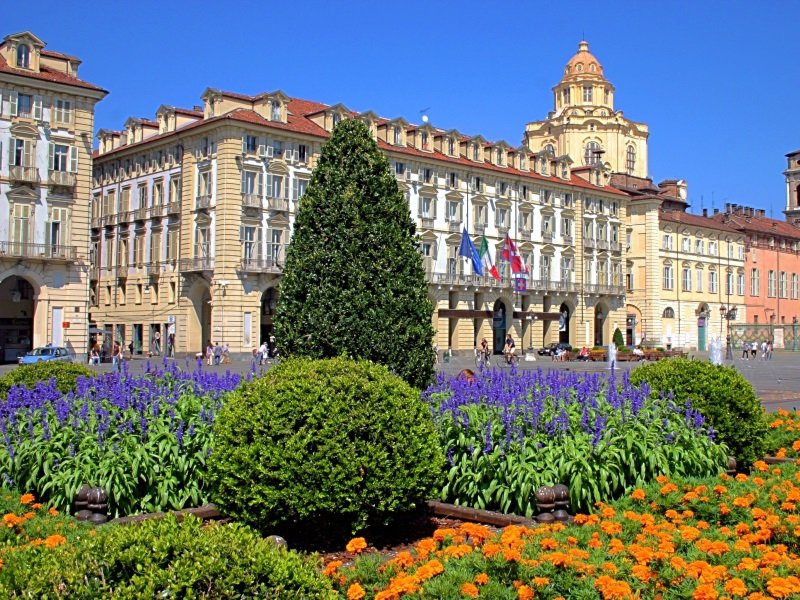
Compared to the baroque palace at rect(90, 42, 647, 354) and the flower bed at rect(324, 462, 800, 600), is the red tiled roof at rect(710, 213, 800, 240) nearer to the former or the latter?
the baroque palace at rect(90, 42, 647, 354)

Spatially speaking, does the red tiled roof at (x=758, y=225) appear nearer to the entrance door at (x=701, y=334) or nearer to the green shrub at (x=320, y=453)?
the entrance door at (x=701, y=334)

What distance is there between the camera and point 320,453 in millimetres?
6895

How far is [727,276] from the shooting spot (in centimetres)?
8500

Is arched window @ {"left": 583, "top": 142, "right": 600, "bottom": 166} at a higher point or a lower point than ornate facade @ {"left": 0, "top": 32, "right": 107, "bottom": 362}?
higher

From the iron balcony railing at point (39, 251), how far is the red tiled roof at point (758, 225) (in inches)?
2522

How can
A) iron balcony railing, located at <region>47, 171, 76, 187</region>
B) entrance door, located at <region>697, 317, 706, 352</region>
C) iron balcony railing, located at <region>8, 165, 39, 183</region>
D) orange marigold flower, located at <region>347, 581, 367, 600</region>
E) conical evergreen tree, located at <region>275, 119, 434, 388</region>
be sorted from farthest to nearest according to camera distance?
entrance door, located at <region>697, 317, 706, 352</region> → iron balcony railing, located at <region>47, 171, 76, 187</region> → iron balcony railing, located at <region>8, 165, 39, 183</region> → conical evergreen tree, located at <region>275, 119, 434, 388</region> → orange marigold flower, located at <region>347, 581, 367, 600</region>

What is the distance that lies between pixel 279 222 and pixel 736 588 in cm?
4742

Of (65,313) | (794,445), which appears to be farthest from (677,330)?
(794,445)

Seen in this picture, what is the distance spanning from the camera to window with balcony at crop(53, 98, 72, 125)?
42844mm

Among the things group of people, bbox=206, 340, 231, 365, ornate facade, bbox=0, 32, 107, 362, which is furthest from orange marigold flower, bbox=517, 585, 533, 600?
ornate facade, bbox=0, 32, 107, 362

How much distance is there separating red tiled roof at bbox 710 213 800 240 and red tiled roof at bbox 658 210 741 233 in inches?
→ 104

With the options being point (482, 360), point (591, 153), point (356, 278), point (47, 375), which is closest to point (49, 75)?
point (47, 375)

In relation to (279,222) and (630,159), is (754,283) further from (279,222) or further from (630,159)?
(279,222)

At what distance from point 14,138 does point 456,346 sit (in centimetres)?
3041
